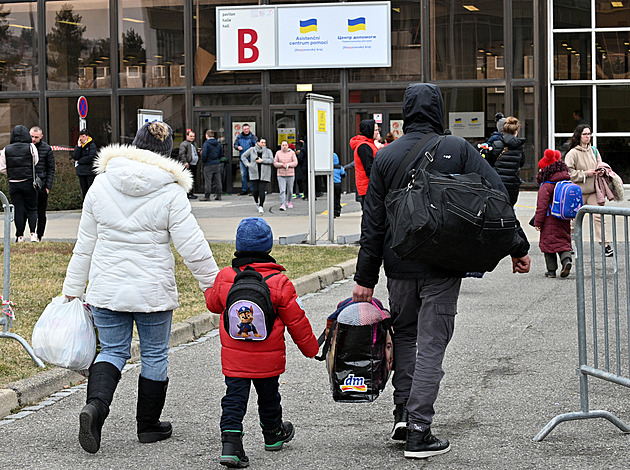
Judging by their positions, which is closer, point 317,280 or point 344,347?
point 344,347

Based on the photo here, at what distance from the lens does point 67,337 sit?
5234 mm

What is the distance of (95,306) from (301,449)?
4.47 feet

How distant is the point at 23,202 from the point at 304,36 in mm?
15651

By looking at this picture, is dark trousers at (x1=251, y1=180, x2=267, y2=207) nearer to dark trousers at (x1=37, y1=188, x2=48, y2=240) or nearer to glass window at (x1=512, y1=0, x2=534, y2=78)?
dark trousers at (x1=37, y1=188, x2=48, y2=240)

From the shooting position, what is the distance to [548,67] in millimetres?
29484

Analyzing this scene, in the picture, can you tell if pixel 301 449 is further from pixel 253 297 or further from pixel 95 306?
pixel 95 306

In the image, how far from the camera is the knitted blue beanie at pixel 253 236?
487 cm

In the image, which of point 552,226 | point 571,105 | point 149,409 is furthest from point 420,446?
point 571,105

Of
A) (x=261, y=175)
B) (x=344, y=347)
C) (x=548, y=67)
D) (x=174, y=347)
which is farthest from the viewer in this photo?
(x=548, y=67)

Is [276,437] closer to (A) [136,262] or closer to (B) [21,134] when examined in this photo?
(A) [136,262]

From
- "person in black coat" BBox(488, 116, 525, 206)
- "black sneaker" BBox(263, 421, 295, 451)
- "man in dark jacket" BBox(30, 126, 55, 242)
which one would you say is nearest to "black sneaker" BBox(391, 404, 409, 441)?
"black sneaker" BBox(263, 421, 295, 451)

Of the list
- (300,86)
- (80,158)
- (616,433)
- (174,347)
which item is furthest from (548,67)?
(616,433)

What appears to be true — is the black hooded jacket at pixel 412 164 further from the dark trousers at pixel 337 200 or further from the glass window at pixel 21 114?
the glass window at pixel 21 114

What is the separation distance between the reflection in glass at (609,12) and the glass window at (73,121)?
1567cm
